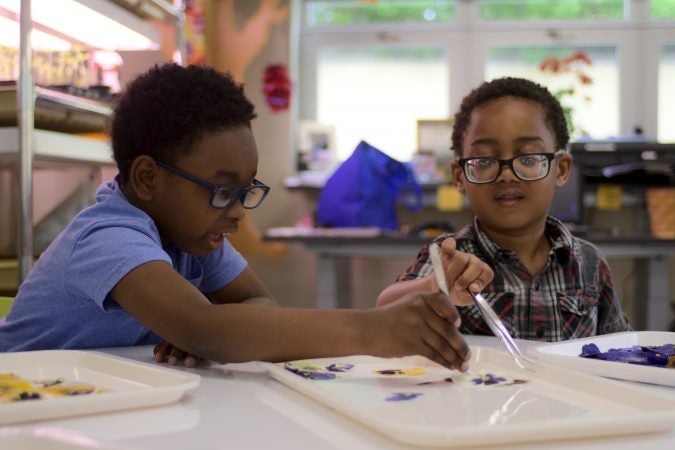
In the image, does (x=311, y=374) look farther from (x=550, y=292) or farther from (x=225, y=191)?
(x=550, y=292)

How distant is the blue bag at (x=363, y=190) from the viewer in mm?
3918

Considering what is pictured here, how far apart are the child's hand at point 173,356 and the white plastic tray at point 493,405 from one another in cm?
15

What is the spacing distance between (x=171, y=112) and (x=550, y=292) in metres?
0.75

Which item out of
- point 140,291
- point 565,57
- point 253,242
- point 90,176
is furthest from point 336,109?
point 140,291

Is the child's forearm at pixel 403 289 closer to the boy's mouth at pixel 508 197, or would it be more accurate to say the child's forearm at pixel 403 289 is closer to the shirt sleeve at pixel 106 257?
the boy's mouth at pixel 508 197

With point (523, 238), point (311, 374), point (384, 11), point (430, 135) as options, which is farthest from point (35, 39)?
point (384, 11)

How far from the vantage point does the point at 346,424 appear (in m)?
0.63

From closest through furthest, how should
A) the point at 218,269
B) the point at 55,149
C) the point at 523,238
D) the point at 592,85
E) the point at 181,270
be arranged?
the point at 181,270
the point at 218,269
the point at 523,238
the point at 55,149
the point at 592,85

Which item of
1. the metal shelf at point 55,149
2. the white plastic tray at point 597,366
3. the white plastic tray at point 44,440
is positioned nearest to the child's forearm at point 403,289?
the white plastic tray at point 597,366

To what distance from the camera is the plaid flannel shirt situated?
146cm

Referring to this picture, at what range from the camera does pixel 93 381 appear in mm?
869

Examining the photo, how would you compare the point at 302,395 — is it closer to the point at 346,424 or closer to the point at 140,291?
the point at 346,424

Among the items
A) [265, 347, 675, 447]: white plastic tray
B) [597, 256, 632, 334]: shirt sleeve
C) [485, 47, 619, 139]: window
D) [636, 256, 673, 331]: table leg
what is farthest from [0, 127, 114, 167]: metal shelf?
[485, 47, 619, 139]: window

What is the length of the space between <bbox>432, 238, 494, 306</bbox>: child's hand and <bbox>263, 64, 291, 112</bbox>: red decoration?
3663mm
